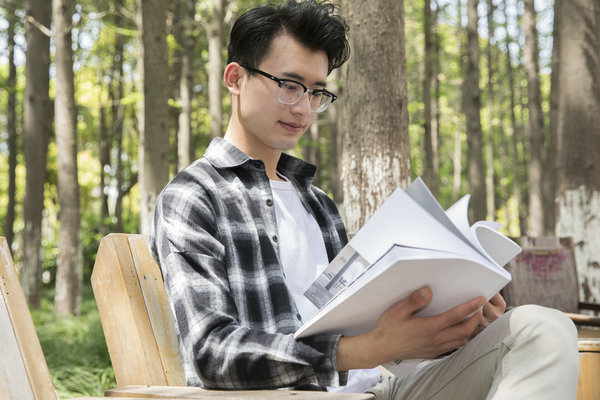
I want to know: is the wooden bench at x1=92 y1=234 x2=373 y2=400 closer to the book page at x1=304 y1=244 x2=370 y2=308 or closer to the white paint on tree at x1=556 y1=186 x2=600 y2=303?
the book page at x1=304 y1=244 x2=370 y2=308

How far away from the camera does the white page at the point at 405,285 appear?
160cm

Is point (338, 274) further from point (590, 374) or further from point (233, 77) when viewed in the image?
point (590, 374)

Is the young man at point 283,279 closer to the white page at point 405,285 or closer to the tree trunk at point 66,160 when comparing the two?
the white page at point 405,285

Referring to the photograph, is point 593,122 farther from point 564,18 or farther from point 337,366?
point 337,366

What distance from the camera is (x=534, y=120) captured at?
700 inches

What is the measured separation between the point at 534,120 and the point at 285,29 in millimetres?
16600

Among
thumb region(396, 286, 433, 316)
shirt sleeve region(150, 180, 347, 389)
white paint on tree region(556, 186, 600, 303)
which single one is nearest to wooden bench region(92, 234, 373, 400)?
shirt sleeve region(150, 180, 347, 389)

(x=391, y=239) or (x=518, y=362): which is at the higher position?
(x=391, y=239)

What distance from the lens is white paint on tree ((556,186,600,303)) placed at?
681cm

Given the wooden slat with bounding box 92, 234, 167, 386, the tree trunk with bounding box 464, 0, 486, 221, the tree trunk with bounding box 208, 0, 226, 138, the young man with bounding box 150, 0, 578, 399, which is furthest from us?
the tree trunk with bounding box 464, 0, 486, 221

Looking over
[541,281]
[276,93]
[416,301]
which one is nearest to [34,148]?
[541,281]

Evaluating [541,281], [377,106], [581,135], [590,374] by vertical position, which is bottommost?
[590,374]

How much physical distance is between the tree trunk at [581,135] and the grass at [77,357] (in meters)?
4.59

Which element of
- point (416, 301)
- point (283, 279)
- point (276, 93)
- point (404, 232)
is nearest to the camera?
point (416, 301)
